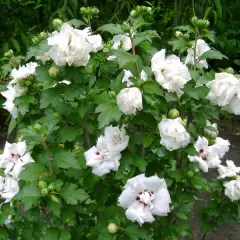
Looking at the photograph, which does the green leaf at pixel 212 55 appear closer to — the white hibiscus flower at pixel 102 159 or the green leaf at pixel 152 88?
the green leaf at pixel 152 88

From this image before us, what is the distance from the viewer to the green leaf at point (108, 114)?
1573 mm

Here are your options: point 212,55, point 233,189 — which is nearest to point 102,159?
point 212,55

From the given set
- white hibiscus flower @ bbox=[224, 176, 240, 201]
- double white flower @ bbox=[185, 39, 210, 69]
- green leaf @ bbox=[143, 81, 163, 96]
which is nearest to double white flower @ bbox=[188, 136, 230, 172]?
white hibiscus flower @ bbox=[224, 176, 240, 201]

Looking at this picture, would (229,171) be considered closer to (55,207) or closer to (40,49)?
(55,207)

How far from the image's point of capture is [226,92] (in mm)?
1741

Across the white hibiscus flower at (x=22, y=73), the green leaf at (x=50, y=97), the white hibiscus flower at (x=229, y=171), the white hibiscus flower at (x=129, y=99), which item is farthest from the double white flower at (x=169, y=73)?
the white hibiscus flower at (x=229, y=171)

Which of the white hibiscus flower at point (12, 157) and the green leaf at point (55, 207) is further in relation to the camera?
the white hibiscus flower at point (12, 157)

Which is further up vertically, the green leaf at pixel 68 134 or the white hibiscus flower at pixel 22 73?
the white hibiscus flower at pixel 22 73

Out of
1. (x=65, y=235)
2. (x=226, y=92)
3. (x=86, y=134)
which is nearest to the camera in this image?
(x=226, y=92)

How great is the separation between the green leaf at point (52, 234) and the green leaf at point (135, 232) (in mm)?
247

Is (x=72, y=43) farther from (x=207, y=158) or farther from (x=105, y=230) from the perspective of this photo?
(x=207, y=158)

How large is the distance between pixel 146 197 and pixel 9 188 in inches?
23.5

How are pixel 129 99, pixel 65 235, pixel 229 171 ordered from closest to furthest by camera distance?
pixel 129 99, pixel 65 235, pixel 229 171

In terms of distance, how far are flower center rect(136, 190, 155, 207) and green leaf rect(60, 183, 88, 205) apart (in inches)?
7.3
